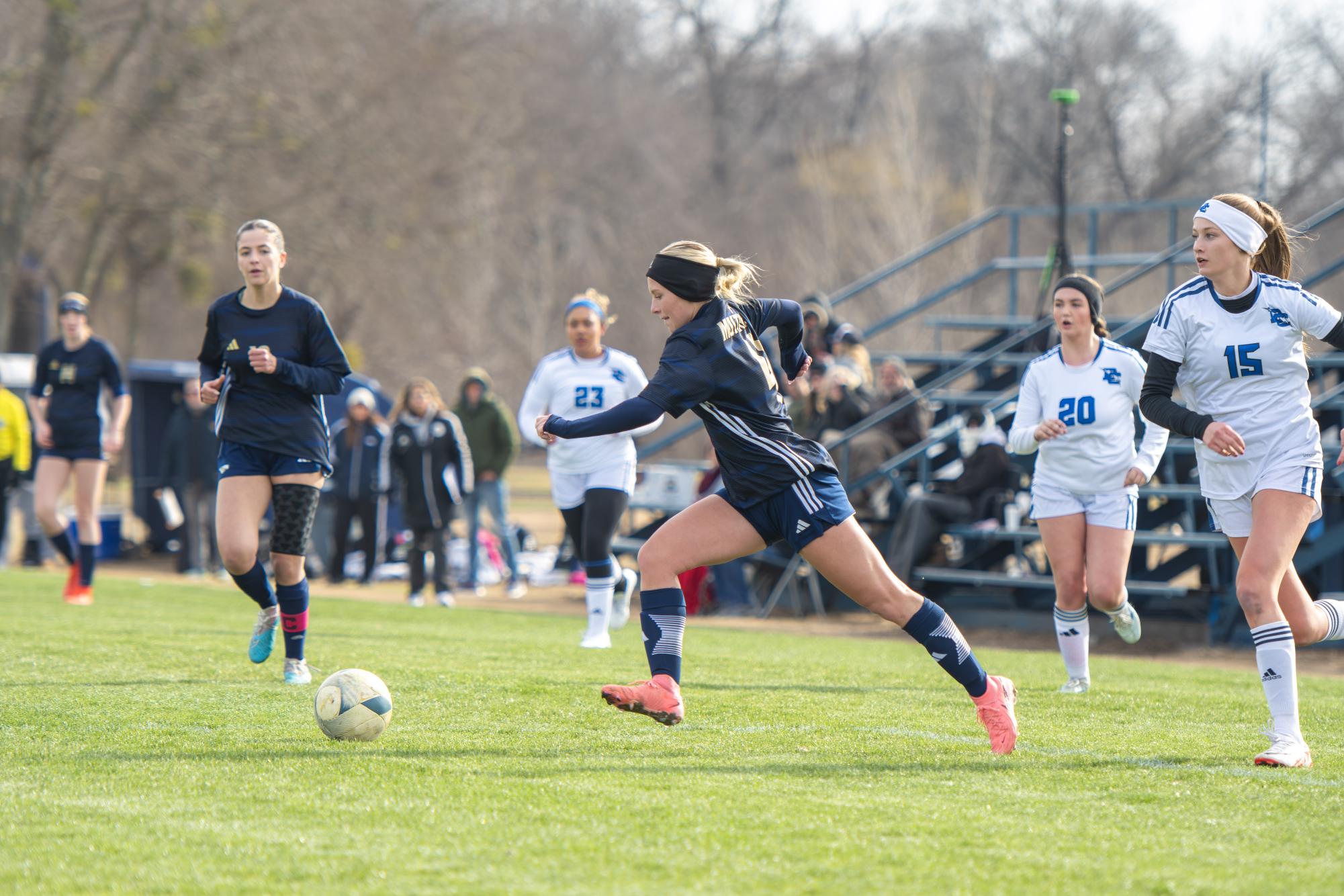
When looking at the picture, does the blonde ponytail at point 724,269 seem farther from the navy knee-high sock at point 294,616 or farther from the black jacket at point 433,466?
the black jacket at point 433,466

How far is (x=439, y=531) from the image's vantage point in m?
15.8

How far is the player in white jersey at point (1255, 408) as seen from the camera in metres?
5.83

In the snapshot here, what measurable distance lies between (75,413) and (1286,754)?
9885 millimetres

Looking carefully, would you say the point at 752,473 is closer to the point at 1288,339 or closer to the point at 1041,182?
the point at 1288,339

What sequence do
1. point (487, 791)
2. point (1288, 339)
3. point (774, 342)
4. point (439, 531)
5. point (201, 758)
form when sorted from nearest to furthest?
point (487, 791), point (201, 758), point (1288, 339), point (439, 531), point (774, 342)

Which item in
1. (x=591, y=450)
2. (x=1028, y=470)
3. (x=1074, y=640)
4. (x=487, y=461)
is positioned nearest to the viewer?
(x=1074, y=640)

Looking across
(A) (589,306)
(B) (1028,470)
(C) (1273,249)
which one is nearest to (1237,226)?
(C) (1273,249)

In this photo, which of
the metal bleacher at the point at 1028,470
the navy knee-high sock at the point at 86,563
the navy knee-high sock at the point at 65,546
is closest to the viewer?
the metal bleacher at the point at 1028,470

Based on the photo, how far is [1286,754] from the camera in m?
5.68

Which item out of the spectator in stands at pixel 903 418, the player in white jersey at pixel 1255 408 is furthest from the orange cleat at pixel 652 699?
the spectator in stands at pixel 903 418

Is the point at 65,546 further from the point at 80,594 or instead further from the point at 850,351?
the point at 850,351

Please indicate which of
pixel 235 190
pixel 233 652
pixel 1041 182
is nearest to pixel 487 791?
pixel 233 652

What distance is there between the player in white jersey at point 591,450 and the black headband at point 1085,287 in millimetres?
3224

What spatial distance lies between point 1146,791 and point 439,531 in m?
11.4
